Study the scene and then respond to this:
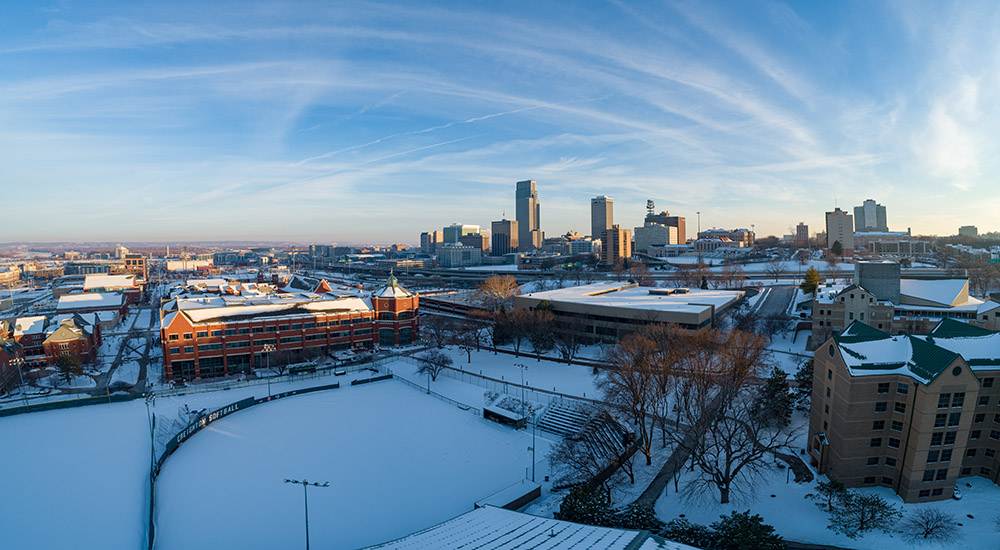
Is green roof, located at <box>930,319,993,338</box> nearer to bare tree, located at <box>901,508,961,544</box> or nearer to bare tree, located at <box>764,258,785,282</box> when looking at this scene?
bare tree, located at <box>901,508,961,544</box>

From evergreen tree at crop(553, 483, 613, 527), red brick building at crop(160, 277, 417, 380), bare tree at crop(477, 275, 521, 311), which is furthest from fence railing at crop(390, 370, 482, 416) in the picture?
bare tree at crop(477, 275, 521, 311)

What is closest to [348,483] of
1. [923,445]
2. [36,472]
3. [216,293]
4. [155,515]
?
[155,515]

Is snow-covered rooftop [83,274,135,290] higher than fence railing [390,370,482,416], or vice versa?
snow-covered rooftop [83,274,135,290]

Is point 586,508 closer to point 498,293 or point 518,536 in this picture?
point 518,536

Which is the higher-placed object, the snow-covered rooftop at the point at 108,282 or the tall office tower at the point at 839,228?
the tall office tower at the point at 839,228

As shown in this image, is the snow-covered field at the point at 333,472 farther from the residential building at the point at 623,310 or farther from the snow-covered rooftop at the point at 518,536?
the residential building at the point at 623,310

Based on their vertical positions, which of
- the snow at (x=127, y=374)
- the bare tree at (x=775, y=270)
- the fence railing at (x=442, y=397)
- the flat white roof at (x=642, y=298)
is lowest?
the snow at (x=127, y=374)

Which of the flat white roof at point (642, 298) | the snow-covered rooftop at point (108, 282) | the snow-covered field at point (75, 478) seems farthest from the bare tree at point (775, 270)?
the snow-covered rooftop at point (108, 282)
